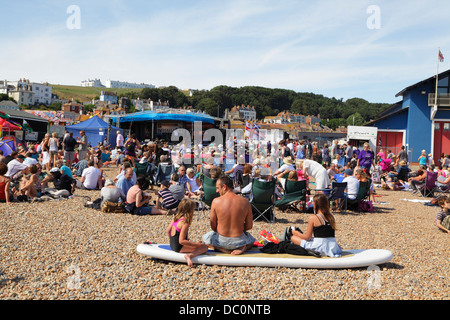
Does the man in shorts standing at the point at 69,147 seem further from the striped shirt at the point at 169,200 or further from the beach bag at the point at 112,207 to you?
the striped shirt at the point at 169,200

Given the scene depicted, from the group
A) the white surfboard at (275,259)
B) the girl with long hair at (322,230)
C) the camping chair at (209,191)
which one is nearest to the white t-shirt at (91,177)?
the camping chair at (209,191)

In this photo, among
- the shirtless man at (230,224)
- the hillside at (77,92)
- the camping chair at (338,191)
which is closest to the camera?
the shirtless man at (230,224)

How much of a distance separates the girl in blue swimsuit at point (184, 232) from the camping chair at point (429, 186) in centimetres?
893

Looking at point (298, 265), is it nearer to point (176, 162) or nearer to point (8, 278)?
point (8, 278)

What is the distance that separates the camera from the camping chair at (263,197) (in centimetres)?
700

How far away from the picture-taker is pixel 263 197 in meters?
7.07

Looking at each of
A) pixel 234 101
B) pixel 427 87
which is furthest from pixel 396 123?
pixel 234 101

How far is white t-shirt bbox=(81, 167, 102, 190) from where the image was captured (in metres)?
10.0

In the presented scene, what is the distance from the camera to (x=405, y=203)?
10.1 meters

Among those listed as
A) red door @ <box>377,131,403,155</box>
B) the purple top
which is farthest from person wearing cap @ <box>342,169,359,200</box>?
red door @ <box>377,131,403,155</box>

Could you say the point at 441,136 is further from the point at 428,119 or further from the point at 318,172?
the point at 318,172

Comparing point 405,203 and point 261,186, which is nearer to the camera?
point 261,186

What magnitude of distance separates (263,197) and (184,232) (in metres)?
2.79

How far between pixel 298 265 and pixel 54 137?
1143 centimetres
